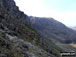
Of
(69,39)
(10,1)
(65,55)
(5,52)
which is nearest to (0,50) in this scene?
(5,52)

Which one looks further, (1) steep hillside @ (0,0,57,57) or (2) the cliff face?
(2) the cliff face

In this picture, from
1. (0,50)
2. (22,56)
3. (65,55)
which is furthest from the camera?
(65,55)

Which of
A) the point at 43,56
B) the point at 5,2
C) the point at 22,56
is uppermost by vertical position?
the point at 5,2

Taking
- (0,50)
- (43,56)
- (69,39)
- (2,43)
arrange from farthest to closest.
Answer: (69,39)
(43,56)
(2,43)
(0,50)

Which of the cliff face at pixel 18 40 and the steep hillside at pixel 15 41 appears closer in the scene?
the steep hillside at pixel 15 41

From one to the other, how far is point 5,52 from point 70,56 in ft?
42.0

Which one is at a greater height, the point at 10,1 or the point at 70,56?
the point at 10,1

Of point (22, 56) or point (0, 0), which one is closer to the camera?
point (22, 56)

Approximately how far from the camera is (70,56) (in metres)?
24.2

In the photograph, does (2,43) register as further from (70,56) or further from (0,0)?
(0,0)

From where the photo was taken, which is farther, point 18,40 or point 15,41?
point 18,40

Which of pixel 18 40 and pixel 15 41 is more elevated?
pixel 15 41

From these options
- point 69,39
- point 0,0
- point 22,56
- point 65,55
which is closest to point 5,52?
point 22,56

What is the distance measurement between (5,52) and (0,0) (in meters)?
48.1
